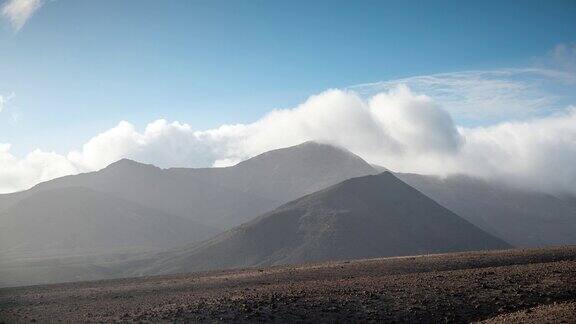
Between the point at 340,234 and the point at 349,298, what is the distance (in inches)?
3468

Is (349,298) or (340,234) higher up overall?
(340,234)

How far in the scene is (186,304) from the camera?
1225 inches

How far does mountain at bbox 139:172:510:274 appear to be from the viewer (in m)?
113

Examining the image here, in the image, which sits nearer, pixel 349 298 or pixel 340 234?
pixel 349 298

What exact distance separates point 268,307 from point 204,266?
9031cm

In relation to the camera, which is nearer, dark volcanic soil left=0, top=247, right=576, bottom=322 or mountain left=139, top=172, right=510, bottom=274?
dark volcanic soil left=0, top=247, right=576, bottom=322

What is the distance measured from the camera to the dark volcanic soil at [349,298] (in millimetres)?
27719

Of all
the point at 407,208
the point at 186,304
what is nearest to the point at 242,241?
the point at 407,208

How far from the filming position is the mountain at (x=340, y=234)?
113000 millimetres

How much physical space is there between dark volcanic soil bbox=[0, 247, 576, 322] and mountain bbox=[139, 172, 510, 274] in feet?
217

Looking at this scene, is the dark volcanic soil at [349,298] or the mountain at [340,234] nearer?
the dark volcanic soil at [349,298]

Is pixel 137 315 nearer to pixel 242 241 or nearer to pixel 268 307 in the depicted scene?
pixel 268 307

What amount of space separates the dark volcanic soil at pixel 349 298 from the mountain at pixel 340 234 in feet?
217

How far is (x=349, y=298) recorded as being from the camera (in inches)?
1191
